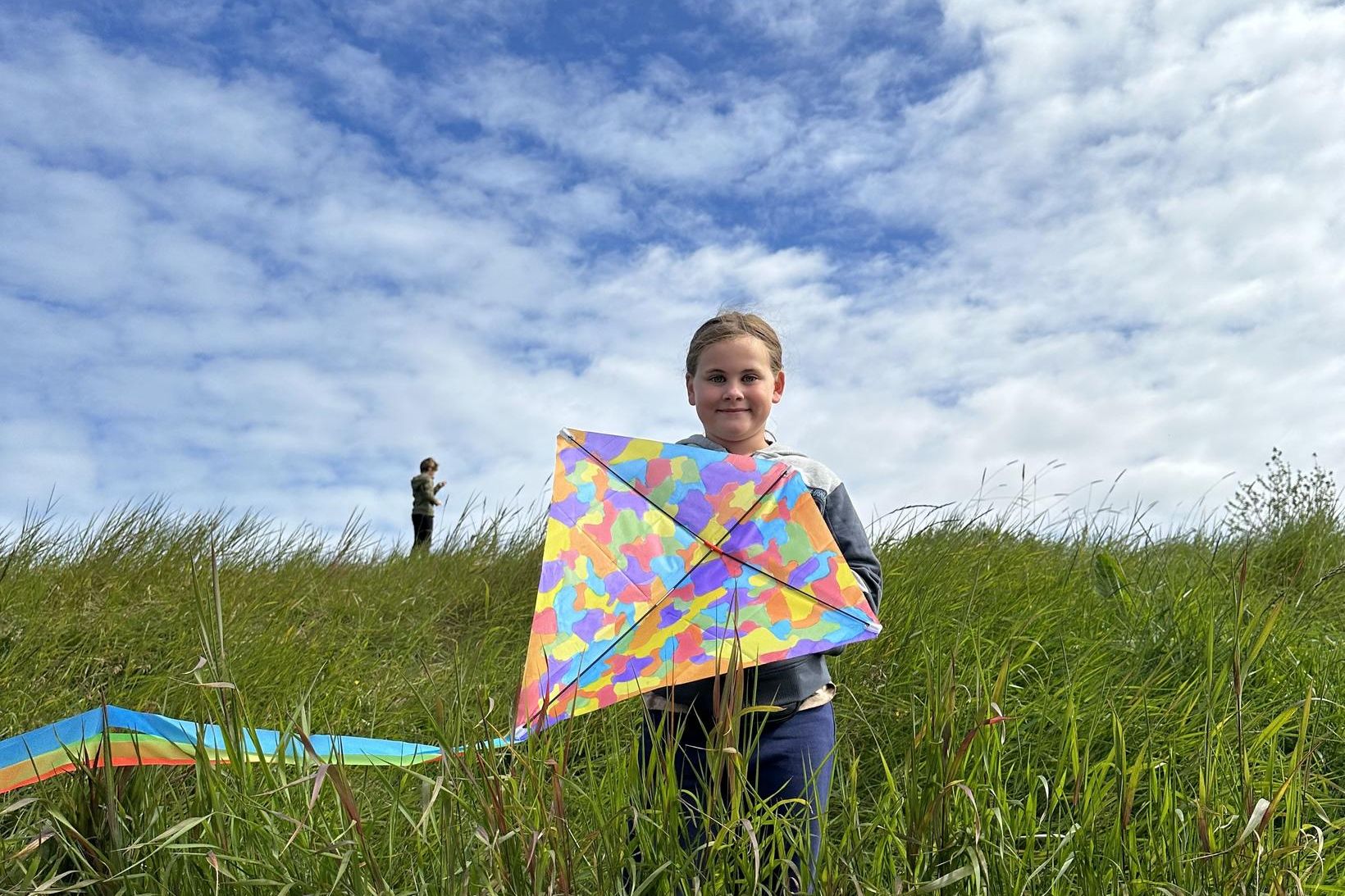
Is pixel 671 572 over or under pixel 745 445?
under

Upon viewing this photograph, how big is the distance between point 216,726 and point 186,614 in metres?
3.46

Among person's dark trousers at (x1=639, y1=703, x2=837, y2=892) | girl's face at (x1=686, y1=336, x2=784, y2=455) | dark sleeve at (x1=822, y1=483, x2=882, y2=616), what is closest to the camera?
person's dark trousers at (x1=639, y1=703, x2=837, y2=892)

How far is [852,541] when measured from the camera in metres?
3.02

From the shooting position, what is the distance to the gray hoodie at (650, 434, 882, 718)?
2.80m

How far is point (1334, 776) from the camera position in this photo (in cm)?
394

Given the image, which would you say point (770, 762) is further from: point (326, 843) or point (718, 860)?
point (326, 843)

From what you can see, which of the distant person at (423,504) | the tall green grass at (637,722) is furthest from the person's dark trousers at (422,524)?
the tall green grass at (637,722)

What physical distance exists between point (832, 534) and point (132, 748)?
1.85 m

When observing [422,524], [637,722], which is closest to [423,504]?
[422,524]

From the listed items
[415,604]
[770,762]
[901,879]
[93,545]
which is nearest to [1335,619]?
[770,762]

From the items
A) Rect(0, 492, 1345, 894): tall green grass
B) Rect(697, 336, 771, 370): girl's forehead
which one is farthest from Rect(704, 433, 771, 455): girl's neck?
Rect(0, 492, 1345, 894): tall green grass

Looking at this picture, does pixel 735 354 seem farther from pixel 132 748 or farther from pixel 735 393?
pixel 132 748

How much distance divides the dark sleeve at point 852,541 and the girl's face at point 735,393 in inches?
12.9

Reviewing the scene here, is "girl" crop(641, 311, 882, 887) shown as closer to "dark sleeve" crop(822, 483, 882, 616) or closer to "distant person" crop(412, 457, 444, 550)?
"dark sleeve" crop(822, 483, 882, 616)
